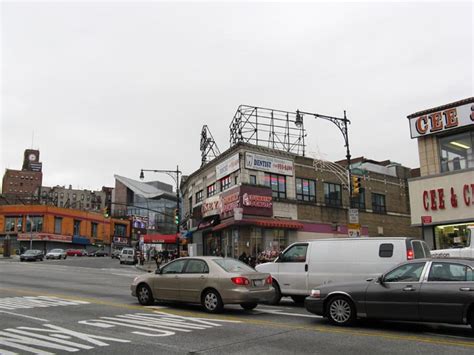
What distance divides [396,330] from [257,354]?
10.8ft

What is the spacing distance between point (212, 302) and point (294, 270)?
2913mm

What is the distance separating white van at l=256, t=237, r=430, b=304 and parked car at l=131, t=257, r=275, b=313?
1.12 meters

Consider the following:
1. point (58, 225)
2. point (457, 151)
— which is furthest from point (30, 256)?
point (457, 151)

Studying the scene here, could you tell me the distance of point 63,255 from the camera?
200ft

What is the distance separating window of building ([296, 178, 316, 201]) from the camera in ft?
130

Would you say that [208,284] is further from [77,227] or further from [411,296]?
[77,227]

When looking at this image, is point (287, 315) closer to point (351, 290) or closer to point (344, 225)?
point (351, 290)

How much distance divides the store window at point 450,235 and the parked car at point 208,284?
14194 millimetres

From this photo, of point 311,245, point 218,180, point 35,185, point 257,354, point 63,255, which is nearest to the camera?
point 257,354

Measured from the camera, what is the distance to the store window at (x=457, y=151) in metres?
22.7

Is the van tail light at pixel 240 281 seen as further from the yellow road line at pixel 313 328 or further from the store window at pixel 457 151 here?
the store window at pixel 457 151

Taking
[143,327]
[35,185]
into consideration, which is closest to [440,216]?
[143,327]

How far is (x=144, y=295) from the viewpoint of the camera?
515 inches

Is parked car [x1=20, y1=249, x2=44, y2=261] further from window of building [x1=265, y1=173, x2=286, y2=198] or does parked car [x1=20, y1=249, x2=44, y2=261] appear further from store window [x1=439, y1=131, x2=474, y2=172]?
store window [x1=439, y1=131, x2=474, y2=172]
